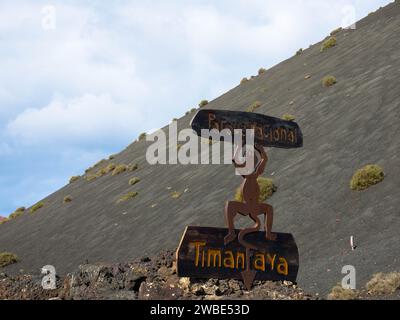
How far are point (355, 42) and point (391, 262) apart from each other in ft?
130

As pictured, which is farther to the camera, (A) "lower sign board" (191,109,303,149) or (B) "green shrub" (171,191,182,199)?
(B) "green shrub" (171,191,182,199)

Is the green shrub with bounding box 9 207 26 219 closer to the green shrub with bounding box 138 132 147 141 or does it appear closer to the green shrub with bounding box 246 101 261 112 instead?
the green shrub with bounding box 138 132 147 141

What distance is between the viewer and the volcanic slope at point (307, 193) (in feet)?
72.8

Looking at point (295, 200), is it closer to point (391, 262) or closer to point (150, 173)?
point (391, 262)

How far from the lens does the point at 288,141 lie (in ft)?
41.0

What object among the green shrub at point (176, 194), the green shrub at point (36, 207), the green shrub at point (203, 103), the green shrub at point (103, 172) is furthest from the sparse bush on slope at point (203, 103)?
the green shrub at point (176, 194)

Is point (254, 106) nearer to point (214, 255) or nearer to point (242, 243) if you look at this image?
point (242, 243)

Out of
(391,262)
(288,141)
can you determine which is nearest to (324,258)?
(391,262)

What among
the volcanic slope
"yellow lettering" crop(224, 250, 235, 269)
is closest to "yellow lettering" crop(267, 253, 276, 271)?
"yellow lettering" crop(224, 250, 235, 269)

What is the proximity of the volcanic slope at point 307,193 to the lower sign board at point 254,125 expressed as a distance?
7.52 metres

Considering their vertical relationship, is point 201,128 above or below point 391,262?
above

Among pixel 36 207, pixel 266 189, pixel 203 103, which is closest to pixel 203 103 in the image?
pixel 203 103

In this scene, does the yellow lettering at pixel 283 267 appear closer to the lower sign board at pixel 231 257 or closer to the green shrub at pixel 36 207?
the lower sign board at pixel 231 257

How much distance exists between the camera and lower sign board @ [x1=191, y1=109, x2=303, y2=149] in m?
11.2
